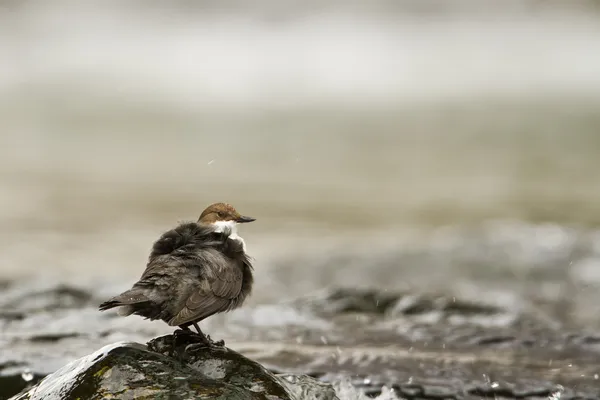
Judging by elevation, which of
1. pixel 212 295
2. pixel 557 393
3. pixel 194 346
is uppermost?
pixel 212 295

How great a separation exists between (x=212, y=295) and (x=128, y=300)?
0.58m

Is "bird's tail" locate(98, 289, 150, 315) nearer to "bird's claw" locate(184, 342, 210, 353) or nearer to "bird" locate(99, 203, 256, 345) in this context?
"bird" locate(99, 203, 256, 345)

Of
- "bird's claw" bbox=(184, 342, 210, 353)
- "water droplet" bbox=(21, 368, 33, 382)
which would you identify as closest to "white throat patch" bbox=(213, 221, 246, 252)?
"bird's claw" bbox=(184, 342, 210, 353)

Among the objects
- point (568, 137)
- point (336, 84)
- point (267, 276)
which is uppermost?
point (336, 84)

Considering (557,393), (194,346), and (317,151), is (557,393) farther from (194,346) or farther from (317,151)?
(317,151)

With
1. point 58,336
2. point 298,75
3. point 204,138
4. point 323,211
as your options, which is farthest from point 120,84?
point 58,336

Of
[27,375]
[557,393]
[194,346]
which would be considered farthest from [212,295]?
[557,393]

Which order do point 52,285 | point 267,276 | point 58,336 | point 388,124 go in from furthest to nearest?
point 388,124 → point 267,276 → point 52,285 → point 58,336

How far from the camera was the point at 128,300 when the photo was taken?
410cm

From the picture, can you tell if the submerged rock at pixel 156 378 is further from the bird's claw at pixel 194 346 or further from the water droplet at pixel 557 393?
the water droplet at pixel 557 393

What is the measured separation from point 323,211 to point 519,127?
38.3 ft

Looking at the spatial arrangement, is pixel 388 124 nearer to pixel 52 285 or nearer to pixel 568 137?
pixel 568 137

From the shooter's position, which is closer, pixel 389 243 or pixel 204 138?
pixel 389 243

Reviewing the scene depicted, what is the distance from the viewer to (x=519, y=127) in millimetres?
24969
